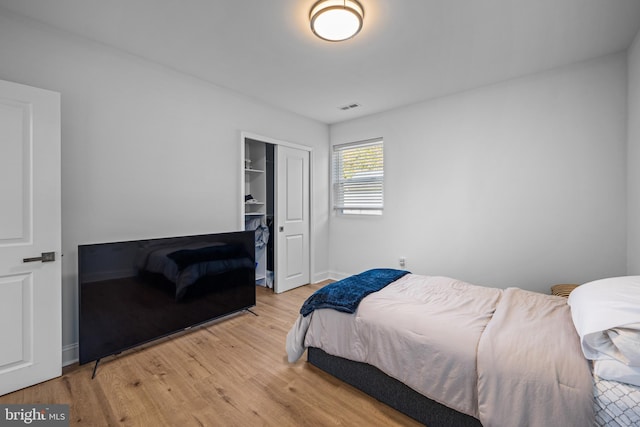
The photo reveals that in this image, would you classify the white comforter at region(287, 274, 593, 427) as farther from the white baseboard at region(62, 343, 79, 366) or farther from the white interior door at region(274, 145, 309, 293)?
the white interior door at region(274, 145, 309, 293)

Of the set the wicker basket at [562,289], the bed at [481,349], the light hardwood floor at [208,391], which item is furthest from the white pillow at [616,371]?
the wicker basket at [562,289]

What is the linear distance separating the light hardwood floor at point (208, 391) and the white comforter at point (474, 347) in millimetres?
262

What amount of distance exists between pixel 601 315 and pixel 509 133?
2489mm

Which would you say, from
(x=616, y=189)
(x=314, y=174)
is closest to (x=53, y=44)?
(x=314, y=174)

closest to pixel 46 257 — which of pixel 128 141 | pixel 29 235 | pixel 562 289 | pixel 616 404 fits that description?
pixel 29 235

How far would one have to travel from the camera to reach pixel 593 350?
1.27m

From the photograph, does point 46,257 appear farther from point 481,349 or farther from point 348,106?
point 348,106

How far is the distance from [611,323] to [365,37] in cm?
242

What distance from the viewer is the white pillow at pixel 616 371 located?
115 centimetres

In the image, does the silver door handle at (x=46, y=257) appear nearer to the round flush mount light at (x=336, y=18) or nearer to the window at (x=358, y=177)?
the round flush mount light at (x=336, y=18)

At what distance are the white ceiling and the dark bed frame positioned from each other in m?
2.54

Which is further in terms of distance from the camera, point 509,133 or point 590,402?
point 509,133

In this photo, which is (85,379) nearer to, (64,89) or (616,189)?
(64,89)

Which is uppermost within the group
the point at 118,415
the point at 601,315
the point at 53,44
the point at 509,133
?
the point at 53,44
